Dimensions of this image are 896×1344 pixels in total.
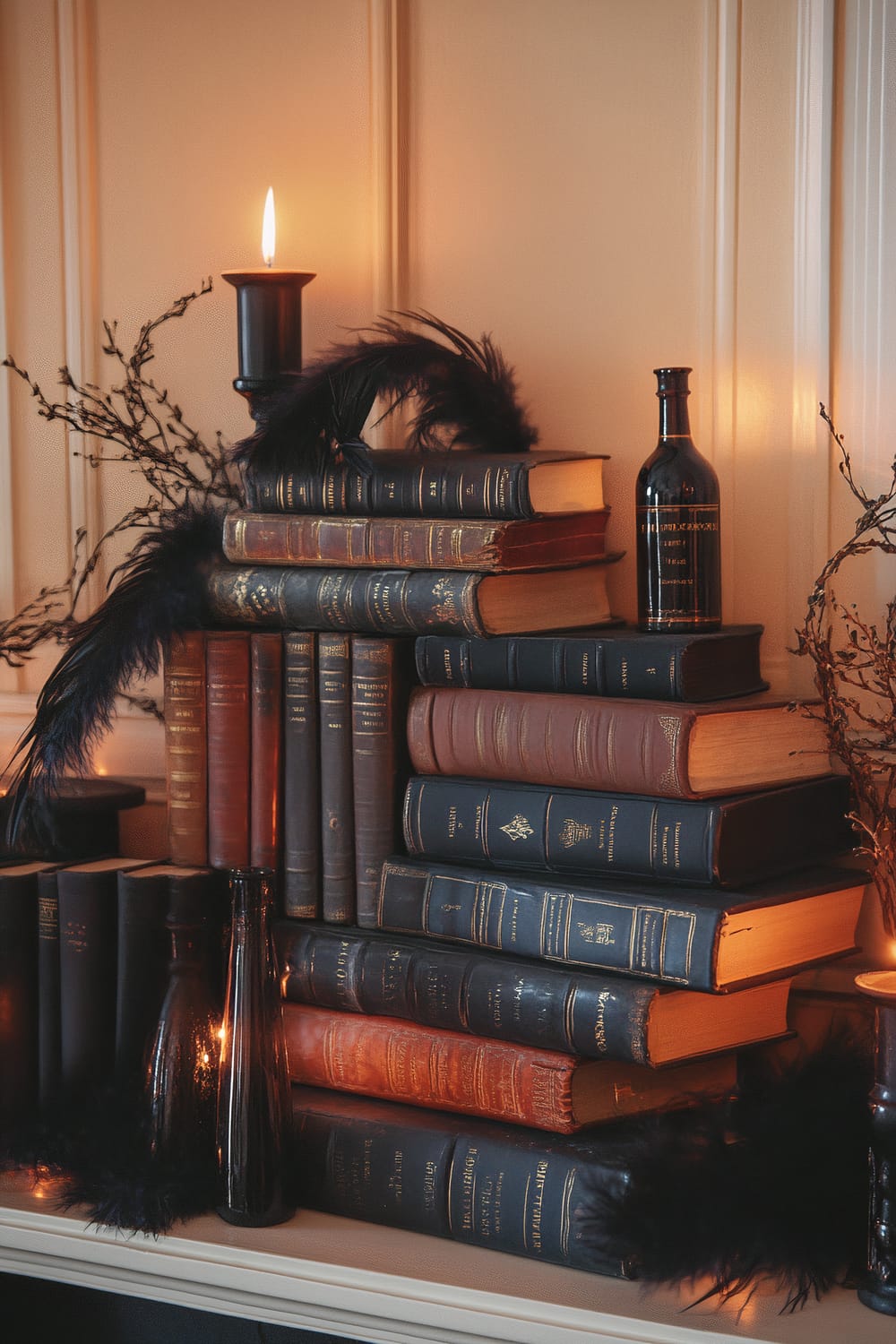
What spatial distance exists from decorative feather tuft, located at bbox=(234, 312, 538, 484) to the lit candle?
0.06 m

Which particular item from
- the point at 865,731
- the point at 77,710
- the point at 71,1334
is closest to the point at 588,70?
the point at 865,731

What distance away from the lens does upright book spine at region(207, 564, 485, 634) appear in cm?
122

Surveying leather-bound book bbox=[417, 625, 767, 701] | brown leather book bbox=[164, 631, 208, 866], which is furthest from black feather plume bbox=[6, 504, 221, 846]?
leather-bound book bbox=[417, 625, 767, 701]

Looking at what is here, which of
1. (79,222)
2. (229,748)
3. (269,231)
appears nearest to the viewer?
(229,748)

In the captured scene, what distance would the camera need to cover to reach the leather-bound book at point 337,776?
130 centimetres

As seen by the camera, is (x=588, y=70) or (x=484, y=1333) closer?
(x=484, y=1333)

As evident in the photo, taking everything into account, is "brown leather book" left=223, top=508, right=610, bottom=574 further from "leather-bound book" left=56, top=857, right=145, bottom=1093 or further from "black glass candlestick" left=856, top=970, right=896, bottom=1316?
"black glass candlestick" left=856, top=970, right=896, bottom=1316

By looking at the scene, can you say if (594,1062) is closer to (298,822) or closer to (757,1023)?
(757,1023)

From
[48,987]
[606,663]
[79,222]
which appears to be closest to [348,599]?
[606,663]

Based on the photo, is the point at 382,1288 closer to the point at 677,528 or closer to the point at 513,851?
the point at 513,851

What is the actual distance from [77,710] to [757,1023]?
0.70 metres

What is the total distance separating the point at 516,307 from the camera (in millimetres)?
1459

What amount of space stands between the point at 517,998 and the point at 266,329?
2.36 ft

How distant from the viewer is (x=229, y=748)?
1.34m
